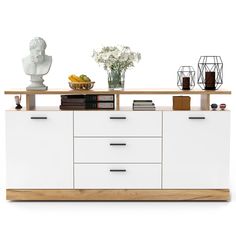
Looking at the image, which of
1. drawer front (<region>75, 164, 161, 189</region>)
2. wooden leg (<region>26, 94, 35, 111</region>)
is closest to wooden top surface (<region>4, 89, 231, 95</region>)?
wooden leg (<region>26, 94, 35, 111</region>)

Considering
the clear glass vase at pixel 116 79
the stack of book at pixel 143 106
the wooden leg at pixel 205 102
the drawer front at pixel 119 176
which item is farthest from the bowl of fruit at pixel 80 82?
the wooden leg at pixel 205 102

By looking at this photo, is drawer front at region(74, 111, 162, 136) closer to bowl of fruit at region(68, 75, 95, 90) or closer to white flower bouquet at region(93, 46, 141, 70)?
bowl of fruit at region(68, 75, 95, 90)

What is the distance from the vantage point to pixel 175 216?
684cm

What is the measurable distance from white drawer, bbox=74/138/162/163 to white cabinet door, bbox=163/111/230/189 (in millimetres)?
144

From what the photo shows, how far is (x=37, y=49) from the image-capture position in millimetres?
7430

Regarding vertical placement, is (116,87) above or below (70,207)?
above

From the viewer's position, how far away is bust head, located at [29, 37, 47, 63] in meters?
7.43

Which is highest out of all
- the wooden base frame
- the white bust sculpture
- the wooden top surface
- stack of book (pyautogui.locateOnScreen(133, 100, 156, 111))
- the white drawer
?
the white bust sculpture

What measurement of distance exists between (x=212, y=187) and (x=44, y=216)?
1.91 meters

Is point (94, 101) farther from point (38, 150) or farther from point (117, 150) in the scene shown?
point (38, 150)

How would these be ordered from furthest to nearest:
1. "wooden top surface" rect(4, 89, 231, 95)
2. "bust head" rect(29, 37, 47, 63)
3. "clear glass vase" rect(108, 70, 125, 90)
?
"clear glass vase" rect(108, 70, 125, 90)
"bust head" rect(29, 37, 47, 63)
"wooden top surface" rect(4, 89, 231, 95)

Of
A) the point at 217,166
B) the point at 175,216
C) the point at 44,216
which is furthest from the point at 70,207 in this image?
the point at 217,166

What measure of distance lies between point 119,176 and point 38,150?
3.11 ft

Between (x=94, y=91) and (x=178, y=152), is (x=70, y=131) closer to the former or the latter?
(x=94, y=91)
